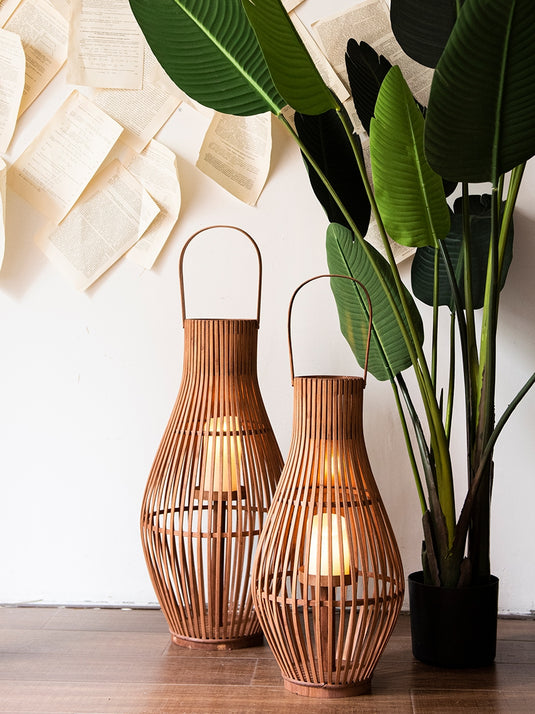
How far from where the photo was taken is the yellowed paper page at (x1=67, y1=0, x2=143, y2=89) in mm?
1566

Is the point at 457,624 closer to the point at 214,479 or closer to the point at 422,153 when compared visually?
the point at 214,479

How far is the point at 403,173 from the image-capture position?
1.16m

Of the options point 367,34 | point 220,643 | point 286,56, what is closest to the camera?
point 286,56

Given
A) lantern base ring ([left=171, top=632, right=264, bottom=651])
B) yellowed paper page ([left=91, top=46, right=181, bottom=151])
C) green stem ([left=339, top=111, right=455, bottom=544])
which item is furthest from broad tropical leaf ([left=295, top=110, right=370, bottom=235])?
lantern base ring ([left=171, top=632, right=264, bottom=651])

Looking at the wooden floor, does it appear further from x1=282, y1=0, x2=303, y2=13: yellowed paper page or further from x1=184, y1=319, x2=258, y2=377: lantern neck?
x1=282, y1=0, x2=303, y2=13: yellowed paper page

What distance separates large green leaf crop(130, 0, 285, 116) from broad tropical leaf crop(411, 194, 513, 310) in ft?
1.31

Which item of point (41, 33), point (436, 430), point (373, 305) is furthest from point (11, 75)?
point (436, 430)

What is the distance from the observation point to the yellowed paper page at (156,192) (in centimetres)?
158

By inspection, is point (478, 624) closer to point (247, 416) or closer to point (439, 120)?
point (247, 416)

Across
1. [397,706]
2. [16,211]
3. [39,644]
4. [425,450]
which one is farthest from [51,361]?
[397,706]

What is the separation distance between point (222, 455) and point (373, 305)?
366mm

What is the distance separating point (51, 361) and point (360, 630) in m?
0.85

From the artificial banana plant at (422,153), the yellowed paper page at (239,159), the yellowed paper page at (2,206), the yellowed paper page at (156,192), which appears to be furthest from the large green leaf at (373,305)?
the yellowed paper page at (2,206)

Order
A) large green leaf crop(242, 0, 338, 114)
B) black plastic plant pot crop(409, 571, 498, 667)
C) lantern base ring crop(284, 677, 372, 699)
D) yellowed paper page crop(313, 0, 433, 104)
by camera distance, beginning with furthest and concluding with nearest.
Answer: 1. yellowed paper page crop(313, 0, 433, 104)
2. black plastic plant pot crop(409, 571, 498, 667)
3. lantern base ring crop(284, 677, 372, 699)
4. large green leaf crop(242, 0, 338, 114)
